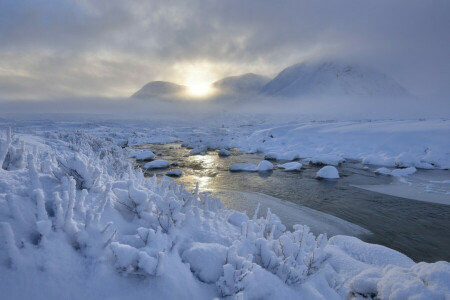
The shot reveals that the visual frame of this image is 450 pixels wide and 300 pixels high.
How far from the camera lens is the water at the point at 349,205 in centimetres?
583

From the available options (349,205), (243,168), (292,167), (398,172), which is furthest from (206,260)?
(398,172)

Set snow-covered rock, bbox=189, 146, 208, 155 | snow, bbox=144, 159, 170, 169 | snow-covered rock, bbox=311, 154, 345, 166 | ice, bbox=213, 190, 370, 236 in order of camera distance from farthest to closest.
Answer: snow-covered rock, bbox=189, 146, 208, 155 < snow-covered rock, bbox=311, 154, 345, 166 < snow, bbox=144, 159, 170, 169 < ice, bbox=213, 190, 370, 236

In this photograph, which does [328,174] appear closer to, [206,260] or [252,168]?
[252,168]

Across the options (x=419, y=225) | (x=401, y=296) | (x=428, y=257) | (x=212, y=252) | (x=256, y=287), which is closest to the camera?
(x=256, y=287)

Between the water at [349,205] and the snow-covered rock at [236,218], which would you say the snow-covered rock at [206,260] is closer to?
the snow-covered rock at [236,218]

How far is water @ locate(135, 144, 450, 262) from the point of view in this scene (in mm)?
5828

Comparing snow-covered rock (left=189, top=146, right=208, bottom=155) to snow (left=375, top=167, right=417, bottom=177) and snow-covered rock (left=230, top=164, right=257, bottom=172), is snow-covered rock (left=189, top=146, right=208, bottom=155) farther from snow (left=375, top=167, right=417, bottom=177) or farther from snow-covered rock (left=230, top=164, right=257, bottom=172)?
snow (left=375, top=167, right=417, bottom=177)

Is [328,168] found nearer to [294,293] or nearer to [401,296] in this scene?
[401,296]

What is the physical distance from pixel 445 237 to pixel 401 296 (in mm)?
5017

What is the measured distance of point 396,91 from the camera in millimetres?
176000

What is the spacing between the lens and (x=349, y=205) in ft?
26.8

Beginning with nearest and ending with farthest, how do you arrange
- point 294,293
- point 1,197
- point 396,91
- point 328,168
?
point 1,197, point 294,293, point 328,168, point 396,91

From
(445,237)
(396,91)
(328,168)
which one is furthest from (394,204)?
(396,91)

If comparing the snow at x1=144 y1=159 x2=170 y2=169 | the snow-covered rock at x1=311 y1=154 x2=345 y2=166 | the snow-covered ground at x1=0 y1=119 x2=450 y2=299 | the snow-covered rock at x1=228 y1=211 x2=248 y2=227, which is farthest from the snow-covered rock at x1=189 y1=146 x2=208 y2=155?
the snow-covered rock at x1=228 y1=211 x2=248 y2=227
